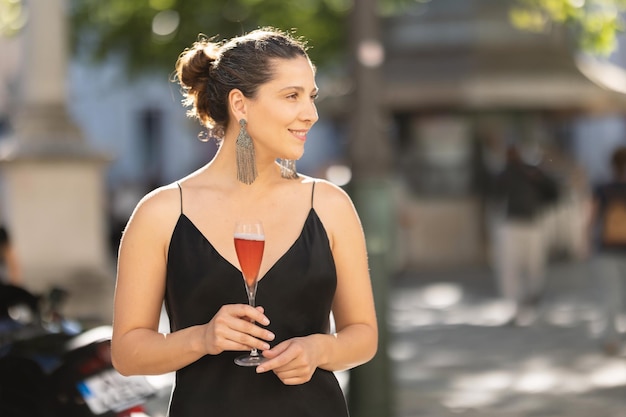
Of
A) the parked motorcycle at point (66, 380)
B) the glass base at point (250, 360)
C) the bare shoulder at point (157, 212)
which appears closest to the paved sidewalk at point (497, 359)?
the parked motorcycle at point (66, 380)

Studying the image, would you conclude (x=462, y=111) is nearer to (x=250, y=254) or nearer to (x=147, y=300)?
(x=147, y=300)

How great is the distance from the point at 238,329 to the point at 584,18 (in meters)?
12.2

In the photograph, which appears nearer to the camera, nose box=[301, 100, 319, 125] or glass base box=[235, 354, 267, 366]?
glass base box=[235, 354, 267, 366]

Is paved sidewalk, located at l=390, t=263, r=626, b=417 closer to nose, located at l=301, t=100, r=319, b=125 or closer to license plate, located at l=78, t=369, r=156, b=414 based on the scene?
license plate, located at l=78, t=369, r=156, b=414

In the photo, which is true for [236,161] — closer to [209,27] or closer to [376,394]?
[376,394]

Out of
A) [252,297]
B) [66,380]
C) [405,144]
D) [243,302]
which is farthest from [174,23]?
[252,297]

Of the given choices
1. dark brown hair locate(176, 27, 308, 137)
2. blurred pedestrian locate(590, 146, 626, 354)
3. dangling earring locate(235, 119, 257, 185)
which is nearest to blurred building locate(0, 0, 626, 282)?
blurred pedestrian locate(590, 146, 626, 354)

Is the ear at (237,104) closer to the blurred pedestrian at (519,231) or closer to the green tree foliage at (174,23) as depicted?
the blurred pedestrian at (519,231)

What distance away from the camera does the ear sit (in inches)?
131

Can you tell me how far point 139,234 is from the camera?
328 cm

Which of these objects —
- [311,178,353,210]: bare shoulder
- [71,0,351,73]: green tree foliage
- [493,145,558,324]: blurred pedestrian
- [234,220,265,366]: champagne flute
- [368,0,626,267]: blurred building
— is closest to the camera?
[234,220,265,366]: champagne flute

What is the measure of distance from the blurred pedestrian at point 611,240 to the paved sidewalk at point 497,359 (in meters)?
0.31

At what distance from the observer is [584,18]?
14570mm

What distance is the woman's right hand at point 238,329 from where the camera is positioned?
2.96 metres
